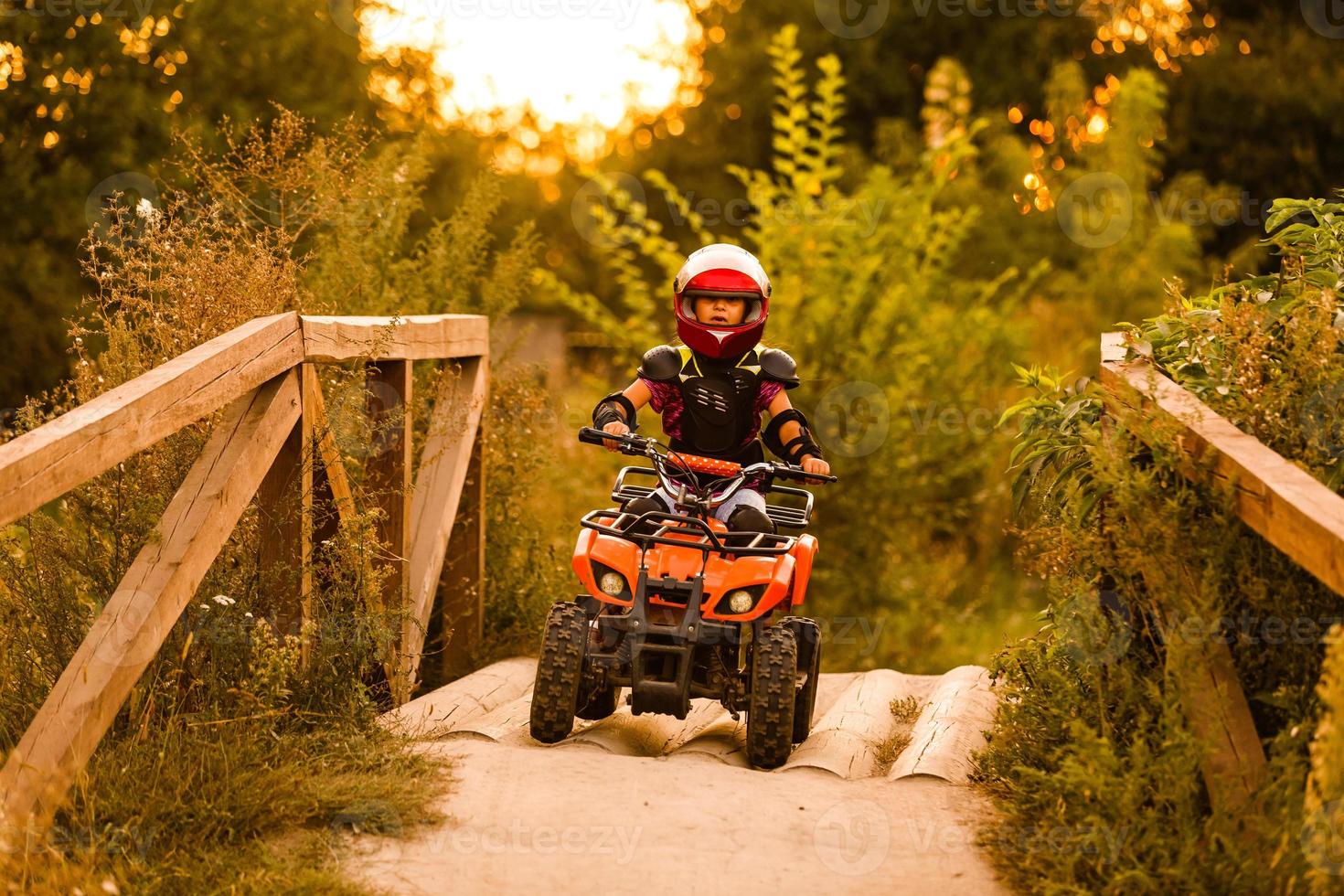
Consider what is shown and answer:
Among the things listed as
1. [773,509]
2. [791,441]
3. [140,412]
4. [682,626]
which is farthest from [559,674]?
[140,412]

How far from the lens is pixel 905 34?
85.6 feet

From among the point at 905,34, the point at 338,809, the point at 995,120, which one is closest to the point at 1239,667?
the point at 338,809

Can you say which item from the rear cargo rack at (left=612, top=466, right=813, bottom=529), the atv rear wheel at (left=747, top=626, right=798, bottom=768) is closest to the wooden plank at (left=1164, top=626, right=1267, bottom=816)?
the atv rear wheel at (left=747, top=626, right=798, bottom=768)

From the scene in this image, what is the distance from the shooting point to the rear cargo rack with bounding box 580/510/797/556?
5480 mm

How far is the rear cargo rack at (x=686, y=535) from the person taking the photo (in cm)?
548

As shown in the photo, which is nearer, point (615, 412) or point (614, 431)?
point (614, 431)

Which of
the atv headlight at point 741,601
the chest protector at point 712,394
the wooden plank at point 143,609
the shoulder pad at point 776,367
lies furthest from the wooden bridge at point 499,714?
the shoulder pad at point 776,367

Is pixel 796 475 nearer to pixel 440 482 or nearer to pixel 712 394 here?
pixel 712 394

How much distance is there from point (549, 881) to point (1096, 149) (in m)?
17.3

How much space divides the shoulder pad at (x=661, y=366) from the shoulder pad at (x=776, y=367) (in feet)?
1.19

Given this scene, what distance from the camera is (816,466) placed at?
5922 millimetres

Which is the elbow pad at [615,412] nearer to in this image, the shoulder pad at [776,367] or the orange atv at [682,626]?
the orange atv at [682,626]

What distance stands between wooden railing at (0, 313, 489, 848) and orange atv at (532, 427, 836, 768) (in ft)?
2.56

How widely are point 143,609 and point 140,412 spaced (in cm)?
61
